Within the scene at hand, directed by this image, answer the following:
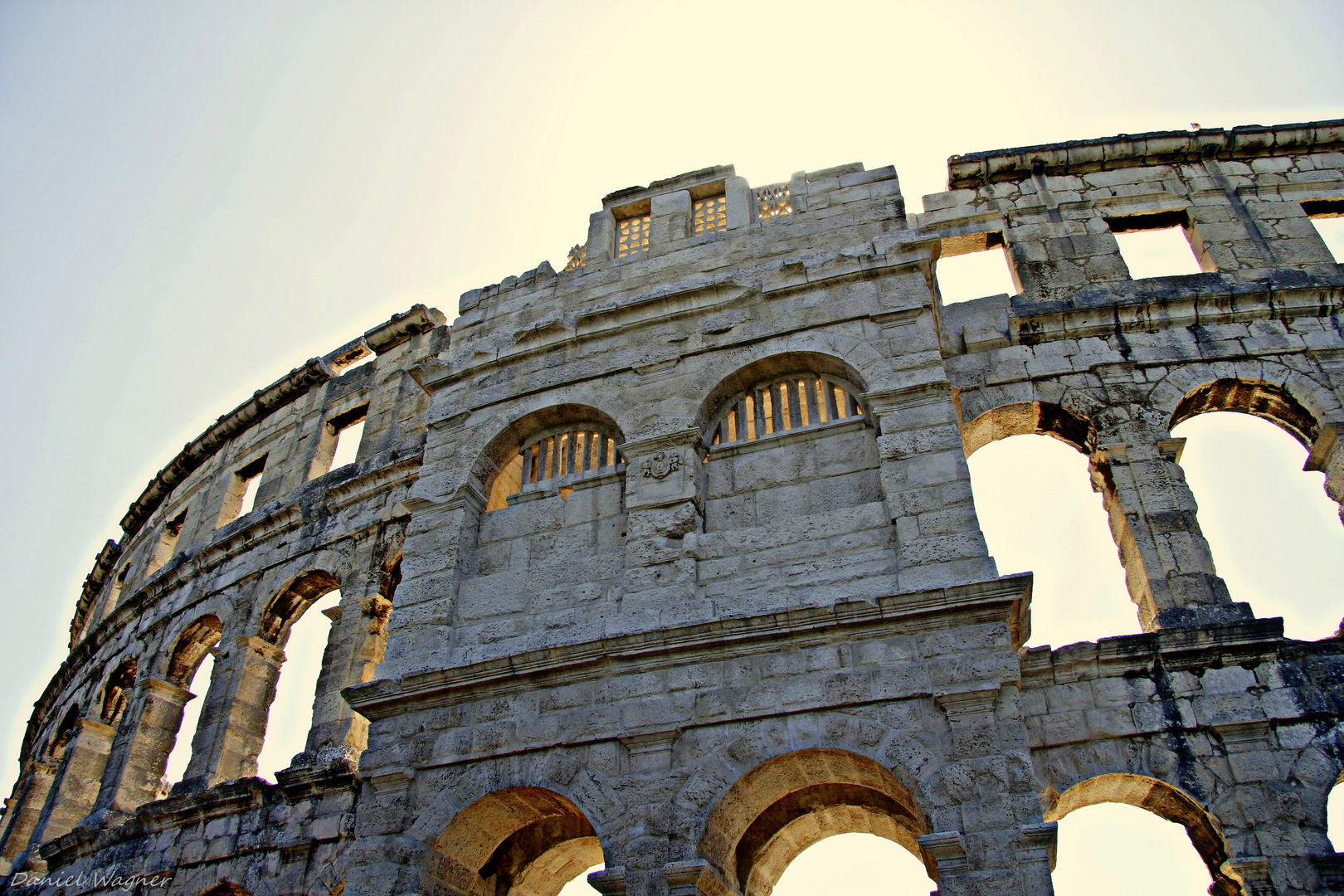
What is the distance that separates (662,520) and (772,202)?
4245 mm

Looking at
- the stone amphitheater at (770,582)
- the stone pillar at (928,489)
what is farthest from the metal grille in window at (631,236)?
the stone pillar at (928,489)

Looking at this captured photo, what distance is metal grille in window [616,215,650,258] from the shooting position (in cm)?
1071

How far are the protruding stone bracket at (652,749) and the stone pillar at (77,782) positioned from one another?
9264 millimetres

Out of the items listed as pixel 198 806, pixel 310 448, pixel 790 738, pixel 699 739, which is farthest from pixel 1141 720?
pixel 310 448

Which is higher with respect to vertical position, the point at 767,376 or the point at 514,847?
the point at 767,376

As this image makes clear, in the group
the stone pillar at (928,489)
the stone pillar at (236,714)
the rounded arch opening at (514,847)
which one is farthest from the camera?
the stone pillar at (236,714)

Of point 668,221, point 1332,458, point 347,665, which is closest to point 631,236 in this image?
point 668,221

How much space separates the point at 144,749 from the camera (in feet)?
38.0

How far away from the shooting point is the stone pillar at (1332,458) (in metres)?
8.29

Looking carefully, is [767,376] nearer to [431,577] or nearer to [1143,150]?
[431,577]

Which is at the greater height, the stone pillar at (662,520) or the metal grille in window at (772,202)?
the metal grille in window at (772,202)

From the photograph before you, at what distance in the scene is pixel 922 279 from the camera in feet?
28.1

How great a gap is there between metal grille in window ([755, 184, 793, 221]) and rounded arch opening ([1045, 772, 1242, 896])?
604 cm

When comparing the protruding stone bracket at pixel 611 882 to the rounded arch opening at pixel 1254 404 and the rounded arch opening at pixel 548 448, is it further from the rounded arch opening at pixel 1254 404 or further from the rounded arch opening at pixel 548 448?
the rounded arch opening at pixel 1254 404
